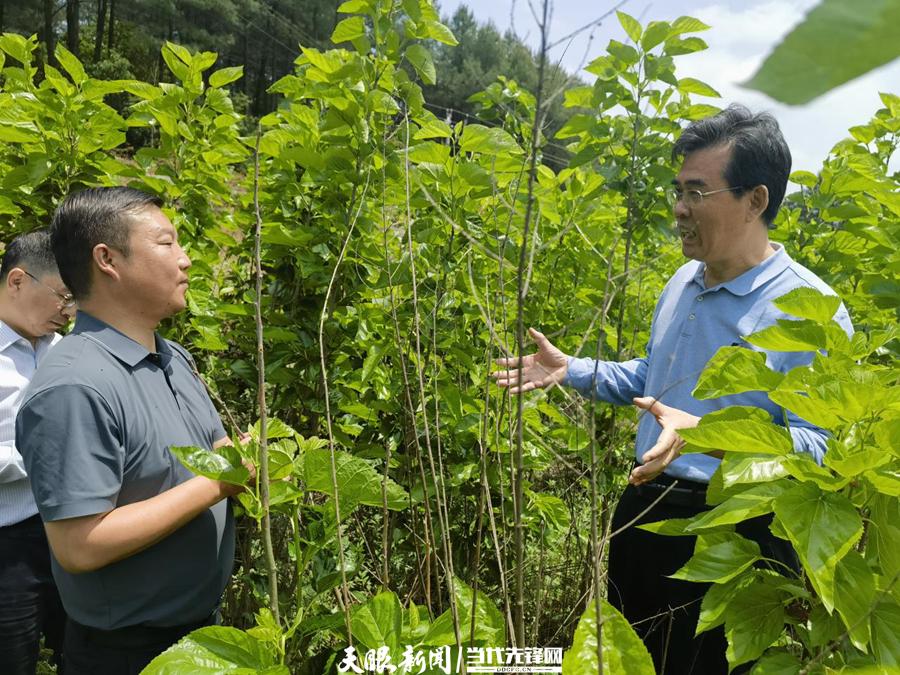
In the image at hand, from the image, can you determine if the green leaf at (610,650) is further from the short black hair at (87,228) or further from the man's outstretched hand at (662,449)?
the short black hair at (87,228)

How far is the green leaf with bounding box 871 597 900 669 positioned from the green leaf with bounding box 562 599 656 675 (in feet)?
1.10

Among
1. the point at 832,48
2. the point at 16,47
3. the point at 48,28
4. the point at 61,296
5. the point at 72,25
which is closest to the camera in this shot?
the point at 832,48

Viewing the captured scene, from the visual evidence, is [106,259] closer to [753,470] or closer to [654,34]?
[753,470]

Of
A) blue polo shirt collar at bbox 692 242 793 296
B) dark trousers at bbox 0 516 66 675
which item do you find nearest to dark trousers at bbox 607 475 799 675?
blue polo shirt collar at bbox 692 242 793 296

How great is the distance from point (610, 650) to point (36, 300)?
2.40 m

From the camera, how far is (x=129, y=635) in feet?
5.49

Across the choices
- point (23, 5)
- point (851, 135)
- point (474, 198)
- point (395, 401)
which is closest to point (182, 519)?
point (395, 401)

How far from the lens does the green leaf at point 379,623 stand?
47.5 inches

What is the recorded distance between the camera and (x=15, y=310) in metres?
2.51

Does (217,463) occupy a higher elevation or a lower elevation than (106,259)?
lower

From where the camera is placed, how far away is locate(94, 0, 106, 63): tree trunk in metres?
23.4

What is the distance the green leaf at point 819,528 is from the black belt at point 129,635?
4.77 feet

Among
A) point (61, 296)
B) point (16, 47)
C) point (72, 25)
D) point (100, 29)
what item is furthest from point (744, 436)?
point (100, 29)

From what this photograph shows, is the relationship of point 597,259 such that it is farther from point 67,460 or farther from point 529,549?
point 67,460
